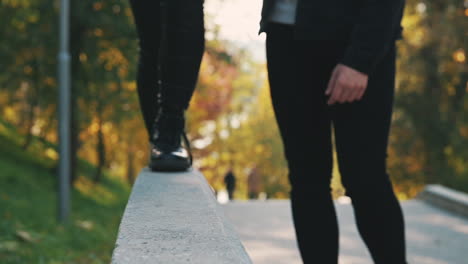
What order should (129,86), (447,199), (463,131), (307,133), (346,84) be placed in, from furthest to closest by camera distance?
(463,131) < (129,86) < (447,199) < (307,133) < (346,84)

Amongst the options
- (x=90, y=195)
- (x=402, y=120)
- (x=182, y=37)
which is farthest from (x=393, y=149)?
(x=182, y=37)

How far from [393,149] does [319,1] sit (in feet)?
66.7

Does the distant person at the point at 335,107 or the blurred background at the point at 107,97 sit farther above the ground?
the distant person at the point at 335,107

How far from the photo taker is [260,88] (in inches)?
1763

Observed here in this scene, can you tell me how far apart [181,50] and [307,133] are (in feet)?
2.40

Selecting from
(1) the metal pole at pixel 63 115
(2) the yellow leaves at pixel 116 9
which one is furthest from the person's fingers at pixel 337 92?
(2) the yellow leaves at pixel 116 9

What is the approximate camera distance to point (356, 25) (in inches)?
87.4

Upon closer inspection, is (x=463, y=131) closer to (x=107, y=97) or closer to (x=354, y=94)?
(x=107, y=97)

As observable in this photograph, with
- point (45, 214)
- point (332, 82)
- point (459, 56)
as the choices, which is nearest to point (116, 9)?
point (45, 214)

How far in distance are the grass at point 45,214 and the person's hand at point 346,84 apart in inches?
143

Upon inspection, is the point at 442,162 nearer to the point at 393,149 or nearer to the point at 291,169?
the point at 393,149

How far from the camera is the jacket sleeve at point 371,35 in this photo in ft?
7.10

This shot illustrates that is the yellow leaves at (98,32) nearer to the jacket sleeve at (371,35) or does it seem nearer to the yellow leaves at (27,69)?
the yellow leaves at (27,69)

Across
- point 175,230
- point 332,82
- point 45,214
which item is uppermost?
point 332,82
